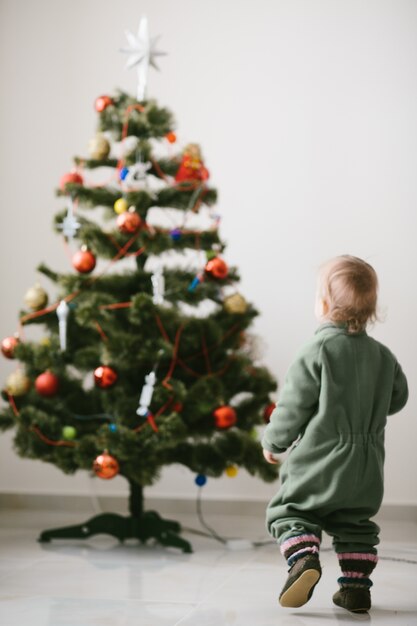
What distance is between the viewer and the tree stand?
10.2 feet

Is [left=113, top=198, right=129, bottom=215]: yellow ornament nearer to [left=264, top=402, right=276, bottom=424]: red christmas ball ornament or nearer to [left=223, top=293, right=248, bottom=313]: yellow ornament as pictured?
[left=223, top=293, right=248, bottom=313]: yellow ornament

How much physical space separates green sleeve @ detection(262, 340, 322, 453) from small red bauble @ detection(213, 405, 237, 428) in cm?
80

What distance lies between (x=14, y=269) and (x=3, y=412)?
3.27 feet

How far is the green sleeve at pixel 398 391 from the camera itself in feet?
7.37

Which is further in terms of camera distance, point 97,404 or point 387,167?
point 387,167

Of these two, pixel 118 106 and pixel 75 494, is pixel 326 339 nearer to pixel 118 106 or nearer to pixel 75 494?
pixel 118 106

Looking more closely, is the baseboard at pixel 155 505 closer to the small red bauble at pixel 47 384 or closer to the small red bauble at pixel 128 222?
the small red bauble at pixel 47 384

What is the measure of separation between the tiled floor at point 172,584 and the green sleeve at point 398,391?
1.57 ft

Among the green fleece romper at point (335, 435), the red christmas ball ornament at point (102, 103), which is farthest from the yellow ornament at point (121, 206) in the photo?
the green fleece romper at point (335, 435)

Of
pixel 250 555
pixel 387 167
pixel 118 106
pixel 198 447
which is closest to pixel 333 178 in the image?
pixel 387 167

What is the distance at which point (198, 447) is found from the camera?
120 inches

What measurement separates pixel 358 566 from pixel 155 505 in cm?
178

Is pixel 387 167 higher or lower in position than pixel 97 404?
higher

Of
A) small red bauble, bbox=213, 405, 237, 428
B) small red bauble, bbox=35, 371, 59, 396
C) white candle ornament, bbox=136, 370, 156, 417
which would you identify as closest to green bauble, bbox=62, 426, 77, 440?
small red bauble, bbox=35, 371, 59, 396
